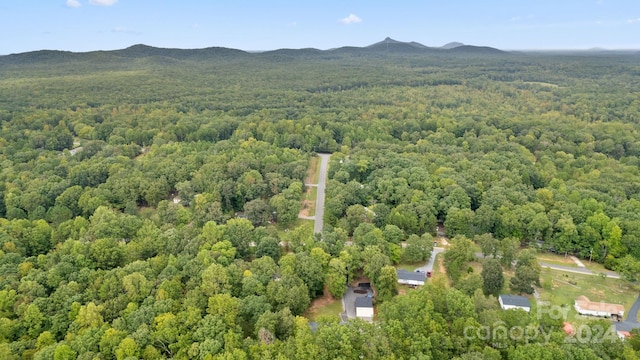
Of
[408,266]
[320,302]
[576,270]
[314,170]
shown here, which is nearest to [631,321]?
[576,270]

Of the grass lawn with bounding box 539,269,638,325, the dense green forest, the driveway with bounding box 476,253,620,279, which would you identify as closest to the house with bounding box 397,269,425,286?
the dense green forest

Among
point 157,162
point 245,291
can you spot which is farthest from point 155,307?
point 157,162

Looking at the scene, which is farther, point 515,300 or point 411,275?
point 411,275

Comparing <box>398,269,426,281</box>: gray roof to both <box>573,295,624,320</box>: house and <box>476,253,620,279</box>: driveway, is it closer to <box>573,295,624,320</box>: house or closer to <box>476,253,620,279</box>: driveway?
<box>573,295,624,320</box>: house

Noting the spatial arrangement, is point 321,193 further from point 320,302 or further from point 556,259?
point 556,259

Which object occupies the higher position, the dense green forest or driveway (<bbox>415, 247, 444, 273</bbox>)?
the dense green forest
